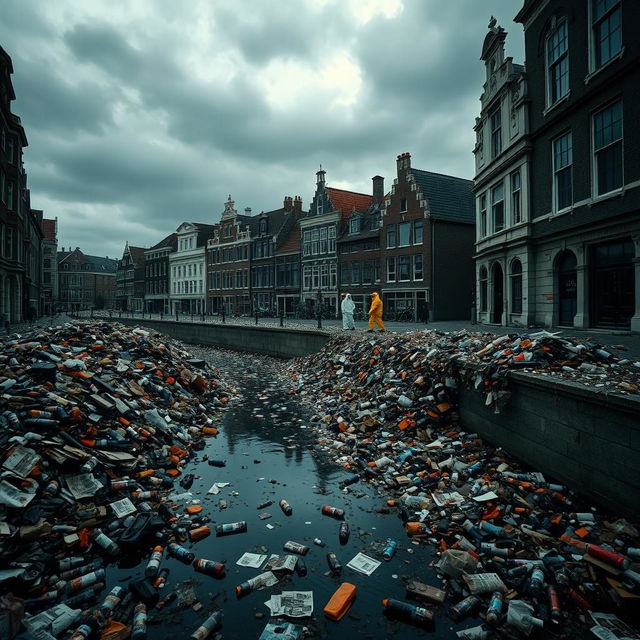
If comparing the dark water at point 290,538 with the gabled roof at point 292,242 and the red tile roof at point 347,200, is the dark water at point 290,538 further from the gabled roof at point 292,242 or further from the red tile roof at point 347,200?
the gabled roof at point 292,242

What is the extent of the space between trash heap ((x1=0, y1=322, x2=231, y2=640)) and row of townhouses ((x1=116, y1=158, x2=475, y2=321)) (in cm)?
2085

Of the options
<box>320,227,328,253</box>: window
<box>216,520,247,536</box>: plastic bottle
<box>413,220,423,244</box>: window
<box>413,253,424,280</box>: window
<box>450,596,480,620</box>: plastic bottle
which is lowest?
<box>450,596,480,620</box>: plastic bottle

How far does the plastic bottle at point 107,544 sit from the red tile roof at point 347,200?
38.0m

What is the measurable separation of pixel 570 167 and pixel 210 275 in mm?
49258

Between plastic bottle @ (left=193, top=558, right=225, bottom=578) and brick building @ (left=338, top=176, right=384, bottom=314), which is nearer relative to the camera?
plastic bottle @ (left=193, top=558, right=225, bottom=578)

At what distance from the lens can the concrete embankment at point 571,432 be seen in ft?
15.7

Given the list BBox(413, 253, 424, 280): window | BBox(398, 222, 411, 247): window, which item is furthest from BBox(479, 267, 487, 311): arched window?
BBox(398, 222, 411, 247): window

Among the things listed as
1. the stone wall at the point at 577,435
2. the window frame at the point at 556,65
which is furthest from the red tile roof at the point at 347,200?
the stone wall at the point at 577,435

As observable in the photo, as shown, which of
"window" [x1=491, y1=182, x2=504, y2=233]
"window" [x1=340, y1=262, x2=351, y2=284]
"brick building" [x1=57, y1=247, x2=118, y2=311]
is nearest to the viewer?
"window" [x1=491, y1=182, x2=504, y2=233]

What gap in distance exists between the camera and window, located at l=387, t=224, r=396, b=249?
112ft

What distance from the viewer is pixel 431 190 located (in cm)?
3322

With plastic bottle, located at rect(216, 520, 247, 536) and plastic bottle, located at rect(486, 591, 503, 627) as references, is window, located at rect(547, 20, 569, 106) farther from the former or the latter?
plastic bottle, located at rect(216, 520, 247, 536)

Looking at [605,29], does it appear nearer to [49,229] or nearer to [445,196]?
[445,196]

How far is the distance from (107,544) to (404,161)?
33837 mm
